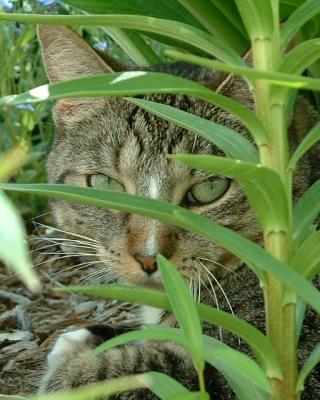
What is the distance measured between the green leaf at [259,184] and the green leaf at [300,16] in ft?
0.92

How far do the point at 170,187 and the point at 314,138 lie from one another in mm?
826

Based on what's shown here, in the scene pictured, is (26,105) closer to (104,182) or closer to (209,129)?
(104,182)

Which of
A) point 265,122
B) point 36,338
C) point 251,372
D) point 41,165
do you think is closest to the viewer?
point 251,372

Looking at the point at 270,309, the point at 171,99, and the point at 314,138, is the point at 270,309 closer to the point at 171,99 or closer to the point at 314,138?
the point at 314,138

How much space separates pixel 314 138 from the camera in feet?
4.07

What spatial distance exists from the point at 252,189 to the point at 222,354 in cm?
31

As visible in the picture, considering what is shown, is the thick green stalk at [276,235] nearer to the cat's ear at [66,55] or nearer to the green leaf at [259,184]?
the green leaf at [259,184]

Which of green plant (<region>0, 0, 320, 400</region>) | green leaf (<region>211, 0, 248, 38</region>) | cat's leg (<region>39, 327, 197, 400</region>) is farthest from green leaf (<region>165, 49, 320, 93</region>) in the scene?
green leaf (<region>211, 0, 248, 38</region>)

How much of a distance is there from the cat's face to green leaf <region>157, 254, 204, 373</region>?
0.90 m

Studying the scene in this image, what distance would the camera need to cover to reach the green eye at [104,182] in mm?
2189

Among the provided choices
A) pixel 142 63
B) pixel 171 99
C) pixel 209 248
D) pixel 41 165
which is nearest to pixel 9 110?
pixel 41 165

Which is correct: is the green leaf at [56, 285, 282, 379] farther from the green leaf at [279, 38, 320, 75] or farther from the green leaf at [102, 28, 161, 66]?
the green leaf at [102, 28, 161, 66]

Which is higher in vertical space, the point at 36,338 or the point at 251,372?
the point at 251,372

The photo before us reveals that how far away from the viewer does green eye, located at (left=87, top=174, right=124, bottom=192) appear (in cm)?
219
